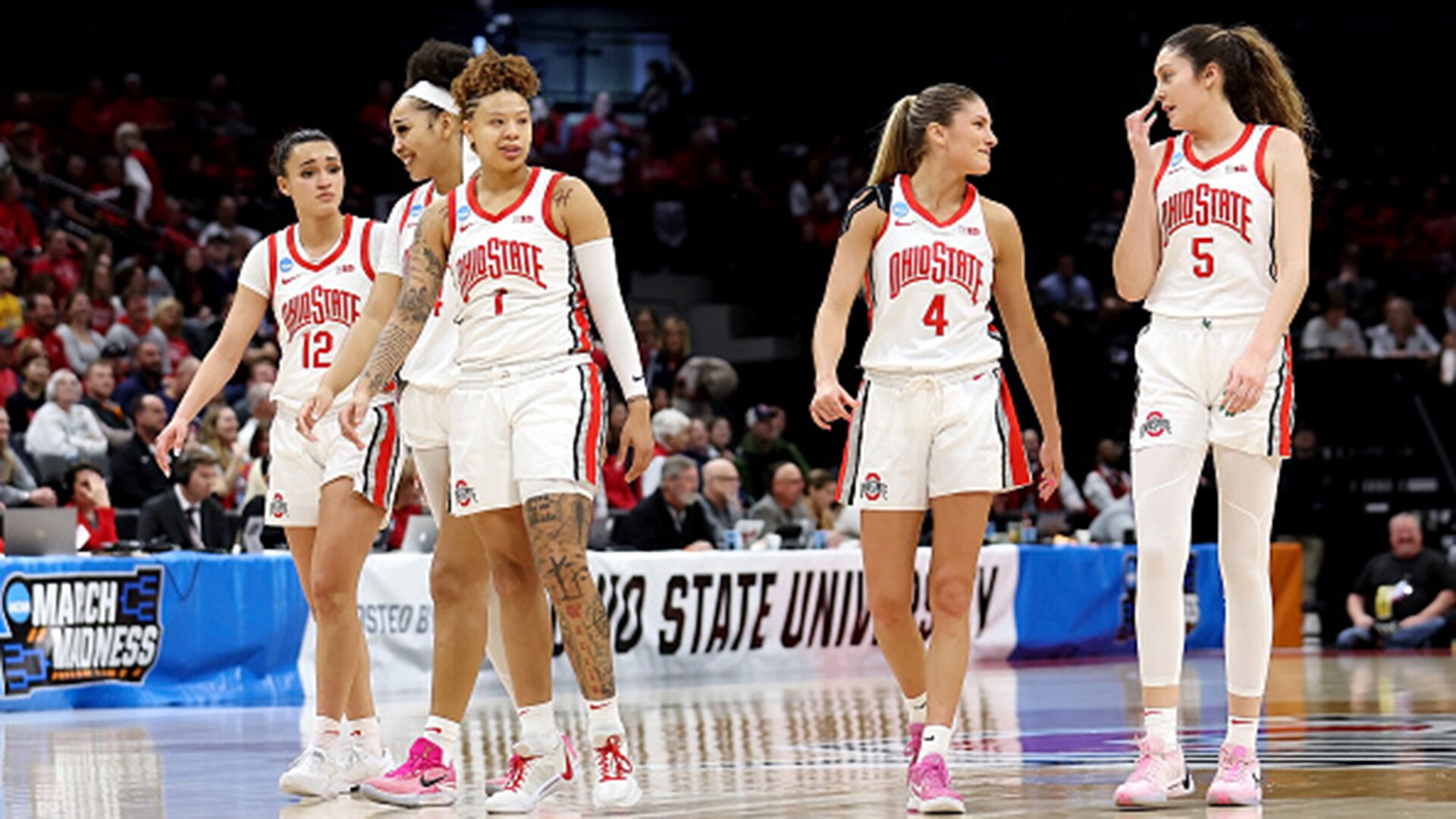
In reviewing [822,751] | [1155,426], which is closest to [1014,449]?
[1155,426]

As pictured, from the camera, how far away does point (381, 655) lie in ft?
40.8

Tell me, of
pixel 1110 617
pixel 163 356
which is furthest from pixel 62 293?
pixel 1110 617

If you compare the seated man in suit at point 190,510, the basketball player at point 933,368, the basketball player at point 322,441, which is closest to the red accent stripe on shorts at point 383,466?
the basketball player at point 322,441

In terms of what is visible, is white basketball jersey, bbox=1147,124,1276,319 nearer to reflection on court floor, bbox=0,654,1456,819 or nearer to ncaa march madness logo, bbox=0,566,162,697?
reflection on court floor, bbox=0,654,1456,819

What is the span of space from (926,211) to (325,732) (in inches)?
91.5

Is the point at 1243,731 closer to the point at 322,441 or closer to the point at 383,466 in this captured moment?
the point at 383,466

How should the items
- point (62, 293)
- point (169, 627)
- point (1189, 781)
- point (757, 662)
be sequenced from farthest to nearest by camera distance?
1. point (62, 293)
2. point (757, 662)
3. point (169, 627)
4. point (1189, 781)

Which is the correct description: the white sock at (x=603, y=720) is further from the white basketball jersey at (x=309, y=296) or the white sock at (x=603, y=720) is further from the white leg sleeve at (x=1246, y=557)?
the white leg sleeve at (x=1246, y=557)

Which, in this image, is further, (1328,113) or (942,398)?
(1328,113)

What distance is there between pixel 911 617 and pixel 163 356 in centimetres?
1079

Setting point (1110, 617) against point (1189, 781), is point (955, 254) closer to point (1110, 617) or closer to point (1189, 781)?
point (1189, 781)

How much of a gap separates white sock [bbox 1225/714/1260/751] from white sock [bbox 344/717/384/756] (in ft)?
8.50

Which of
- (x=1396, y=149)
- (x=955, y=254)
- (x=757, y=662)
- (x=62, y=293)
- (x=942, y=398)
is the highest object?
(x=1396, y=149)

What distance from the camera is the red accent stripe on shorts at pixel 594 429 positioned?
586cm
